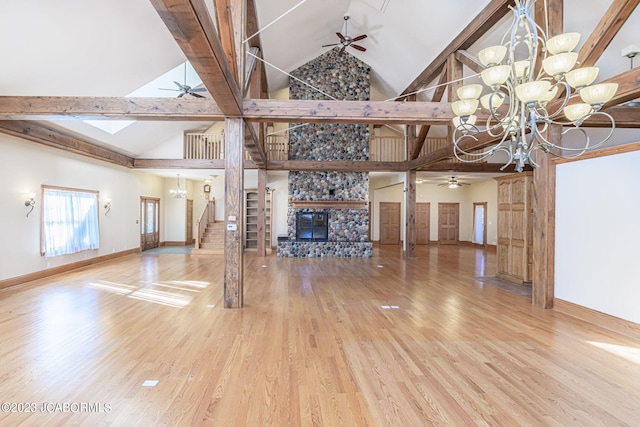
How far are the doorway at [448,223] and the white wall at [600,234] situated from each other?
29.7ft

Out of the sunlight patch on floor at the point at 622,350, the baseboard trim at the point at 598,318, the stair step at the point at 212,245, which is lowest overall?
the sunlight patch on floor at the point at 622,350

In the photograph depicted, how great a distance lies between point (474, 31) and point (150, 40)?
227 inches

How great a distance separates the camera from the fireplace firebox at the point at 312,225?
32.7ft

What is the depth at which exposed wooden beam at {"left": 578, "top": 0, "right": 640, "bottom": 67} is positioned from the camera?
10.4ft

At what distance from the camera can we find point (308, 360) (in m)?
2.79

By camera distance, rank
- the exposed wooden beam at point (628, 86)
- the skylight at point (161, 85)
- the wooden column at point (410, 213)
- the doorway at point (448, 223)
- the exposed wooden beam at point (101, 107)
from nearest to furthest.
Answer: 1. the exposed wooden beam at point (628, 86)
2. the exposed wooden beam at point (101, 107)
3. the skylight at point (161, 85)
4. the wooden column at point (410, 213)
5. the doorway at point (448, 223)

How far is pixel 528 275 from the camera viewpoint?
5.86 metres

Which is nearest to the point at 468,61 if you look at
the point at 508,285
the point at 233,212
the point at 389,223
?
the point at 508,285

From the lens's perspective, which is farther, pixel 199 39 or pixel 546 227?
pixel 546 227

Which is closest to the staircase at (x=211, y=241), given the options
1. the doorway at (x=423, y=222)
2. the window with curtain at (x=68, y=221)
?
the window with curtain at (x=68, y=221)

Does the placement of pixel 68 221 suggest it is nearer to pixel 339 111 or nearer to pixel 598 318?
pixel 339 111

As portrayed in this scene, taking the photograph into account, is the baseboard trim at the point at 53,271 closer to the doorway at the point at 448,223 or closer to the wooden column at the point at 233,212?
the wooden column at the point at 233,212

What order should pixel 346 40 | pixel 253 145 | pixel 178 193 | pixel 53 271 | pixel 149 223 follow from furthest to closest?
pixel 178 193, pixel 149 223, pixel 346 40, pixel 253 145, pixel 53 271

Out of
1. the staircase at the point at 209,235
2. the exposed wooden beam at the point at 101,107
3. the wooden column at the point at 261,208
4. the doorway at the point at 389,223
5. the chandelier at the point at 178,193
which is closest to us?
the exposed wooden beam at the point at 101,107
